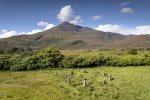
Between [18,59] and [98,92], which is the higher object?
[18,59]

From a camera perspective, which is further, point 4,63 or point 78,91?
point 4,63

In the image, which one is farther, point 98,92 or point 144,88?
point 144,88

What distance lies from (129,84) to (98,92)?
825 centimetres

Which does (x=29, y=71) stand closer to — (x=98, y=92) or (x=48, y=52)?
A: (x=48, y=52)

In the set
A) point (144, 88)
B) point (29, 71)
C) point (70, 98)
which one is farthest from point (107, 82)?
point (29, 71)

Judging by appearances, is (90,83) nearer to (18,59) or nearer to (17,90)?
(17,90)

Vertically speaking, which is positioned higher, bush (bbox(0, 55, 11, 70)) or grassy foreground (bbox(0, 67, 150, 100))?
bush (bbox(0, 55, 11, 70))

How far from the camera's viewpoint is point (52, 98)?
32750 mm

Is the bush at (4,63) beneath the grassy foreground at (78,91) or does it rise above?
above

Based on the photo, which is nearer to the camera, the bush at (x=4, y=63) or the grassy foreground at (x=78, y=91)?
the grassy foreground at (x=78, y=91)

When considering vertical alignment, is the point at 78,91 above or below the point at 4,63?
below

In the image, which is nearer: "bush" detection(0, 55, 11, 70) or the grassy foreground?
the grassy foreground

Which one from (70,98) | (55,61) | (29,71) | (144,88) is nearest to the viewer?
(70,98)

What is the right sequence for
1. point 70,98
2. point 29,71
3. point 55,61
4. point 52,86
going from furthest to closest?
point 55,61
point 29,71
point 52,86
point 70,98
